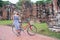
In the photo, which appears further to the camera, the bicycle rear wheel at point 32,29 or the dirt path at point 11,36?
the bicycle rear wheel at point 32,29

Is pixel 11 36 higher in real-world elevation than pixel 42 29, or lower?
lower

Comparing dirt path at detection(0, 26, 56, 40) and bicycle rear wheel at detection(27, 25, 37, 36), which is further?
bicycle rear wheel at detection(27, 25, 37, 36)

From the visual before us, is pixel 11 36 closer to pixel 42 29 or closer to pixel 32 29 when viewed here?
pixel 32 29

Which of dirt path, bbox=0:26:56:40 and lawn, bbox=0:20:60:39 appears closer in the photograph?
dirt path, bbox=0:26:56:40

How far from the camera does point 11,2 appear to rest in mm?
7090

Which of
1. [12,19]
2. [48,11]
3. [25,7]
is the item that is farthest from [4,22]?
[48,11]

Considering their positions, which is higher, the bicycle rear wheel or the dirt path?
the bicycle rear wheel

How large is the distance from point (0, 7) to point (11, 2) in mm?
367

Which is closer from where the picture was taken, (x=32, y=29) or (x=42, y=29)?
(x=32, y=29)

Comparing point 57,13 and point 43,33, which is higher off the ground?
point 57,13

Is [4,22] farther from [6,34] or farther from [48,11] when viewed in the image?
[48,11]

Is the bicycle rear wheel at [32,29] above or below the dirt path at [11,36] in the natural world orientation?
above

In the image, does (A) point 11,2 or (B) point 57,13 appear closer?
(A) point 11,2

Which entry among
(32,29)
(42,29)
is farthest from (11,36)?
(42,29)
